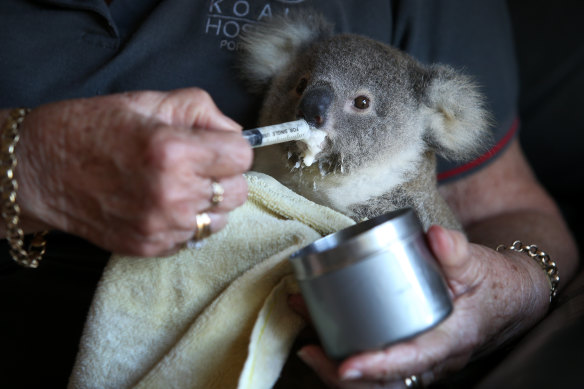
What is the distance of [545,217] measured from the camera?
148cm

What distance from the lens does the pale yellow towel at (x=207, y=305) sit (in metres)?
0.81

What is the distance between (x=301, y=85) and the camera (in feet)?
3.74

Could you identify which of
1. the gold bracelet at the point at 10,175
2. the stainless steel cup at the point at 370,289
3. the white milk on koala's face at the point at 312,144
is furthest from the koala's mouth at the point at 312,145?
the gold bracelet at the point at 10,175

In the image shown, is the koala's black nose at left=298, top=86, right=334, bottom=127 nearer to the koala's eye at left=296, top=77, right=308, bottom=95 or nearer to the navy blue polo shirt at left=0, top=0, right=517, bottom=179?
the koala's eye at left=296, top=77, right=308, bottom=95

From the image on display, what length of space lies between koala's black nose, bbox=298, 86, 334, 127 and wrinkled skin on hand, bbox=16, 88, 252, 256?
0.24 m

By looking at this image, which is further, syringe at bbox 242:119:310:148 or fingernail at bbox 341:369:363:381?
syringe at bbox 242:119:310:148

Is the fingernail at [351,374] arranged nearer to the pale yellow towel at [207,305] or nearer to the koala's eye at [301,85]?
the pale yellow towel at [207,305]

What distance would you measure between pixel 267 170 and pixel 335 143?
0.71 ft

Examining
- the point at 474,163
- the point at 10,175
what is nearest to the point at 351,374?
the point at 10,175

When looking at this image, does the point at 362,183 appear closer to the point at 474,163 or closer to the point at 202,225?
the point at 202,225

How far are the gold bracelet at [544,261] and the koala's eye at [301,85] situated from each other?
599mm

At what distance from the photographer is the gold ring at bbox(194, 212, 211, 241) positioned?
2.51 feet

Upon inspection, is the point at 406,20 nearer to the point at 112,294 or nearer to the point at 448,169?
the point at 448,169

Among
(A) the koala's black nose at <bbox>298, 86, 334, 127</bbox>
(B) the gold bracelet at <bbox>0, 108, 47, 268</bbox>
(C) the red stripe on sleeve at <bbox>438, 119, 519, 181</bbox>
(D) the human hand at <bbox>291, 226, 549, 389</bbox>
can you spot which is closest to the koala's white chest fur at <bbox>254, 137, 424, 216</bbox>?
(A) the koala's black nose at <bbox>298, 86, 334, 127</bbox>
